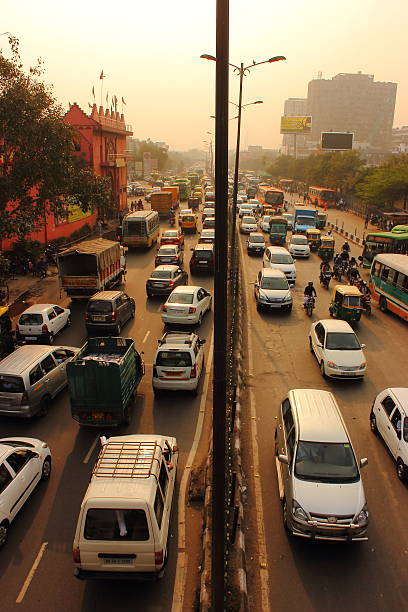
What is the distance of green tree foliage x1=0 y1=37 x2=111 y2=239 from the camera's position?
17.6 meters

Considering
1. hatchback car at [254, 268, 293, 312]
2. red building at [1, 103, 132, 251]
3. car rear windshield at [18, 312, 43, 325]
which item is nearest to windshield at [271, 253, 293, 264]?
hatchback car at [254, 268, 293, 312]

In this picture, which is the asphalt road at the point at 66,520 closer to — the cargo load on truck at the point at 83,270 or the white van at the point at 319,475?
the white van at the point at 319,475

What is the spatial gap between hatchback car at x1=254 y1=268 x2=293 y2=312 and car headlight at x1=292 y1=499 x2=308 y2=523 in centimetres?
1388

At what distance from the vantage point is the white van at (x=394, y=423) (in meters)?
9.85

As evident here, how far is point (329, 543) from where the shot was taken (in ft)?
26.2

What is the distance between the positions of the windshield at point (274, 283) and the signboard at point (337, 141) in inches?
2998

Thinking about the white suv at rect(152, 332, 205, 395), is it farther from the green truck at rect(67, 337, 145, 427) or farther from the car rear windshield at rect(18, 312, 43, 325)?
the car rear windshield at rect(18, 312, 43, 325)

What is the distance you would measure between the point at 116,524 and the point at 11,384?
20.2 feet

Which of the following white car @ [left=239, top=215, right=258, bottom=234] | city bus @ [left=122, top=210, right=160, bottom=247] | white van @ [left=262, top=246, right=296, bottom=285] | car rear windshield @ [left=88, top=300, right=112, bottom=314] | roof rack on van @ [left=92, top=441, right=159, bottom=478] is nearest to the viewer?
roof rack on van @ [left=92, top=441, right=159, bottom=478]

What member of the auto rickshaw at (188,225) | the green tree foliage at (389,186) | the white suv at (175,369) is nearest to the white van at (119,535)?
the white suv at (175,369)

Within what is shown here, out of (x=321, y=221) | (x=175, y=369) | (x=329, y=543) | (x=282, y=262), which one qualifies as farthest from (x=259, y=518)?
(x=321, y=221)

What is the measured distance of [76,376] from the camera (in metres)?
10.7

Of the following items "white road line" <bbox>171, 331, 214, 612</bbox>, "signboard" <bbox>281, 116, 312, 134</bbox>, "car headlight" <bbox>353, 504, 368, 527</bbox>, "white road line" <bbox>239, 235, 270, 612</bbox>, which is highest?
"signboard" <bbox>281, 116, 312, 134</bbox>

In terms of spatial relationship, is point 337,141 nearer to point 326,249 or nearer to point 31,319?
Result: point 326,249
